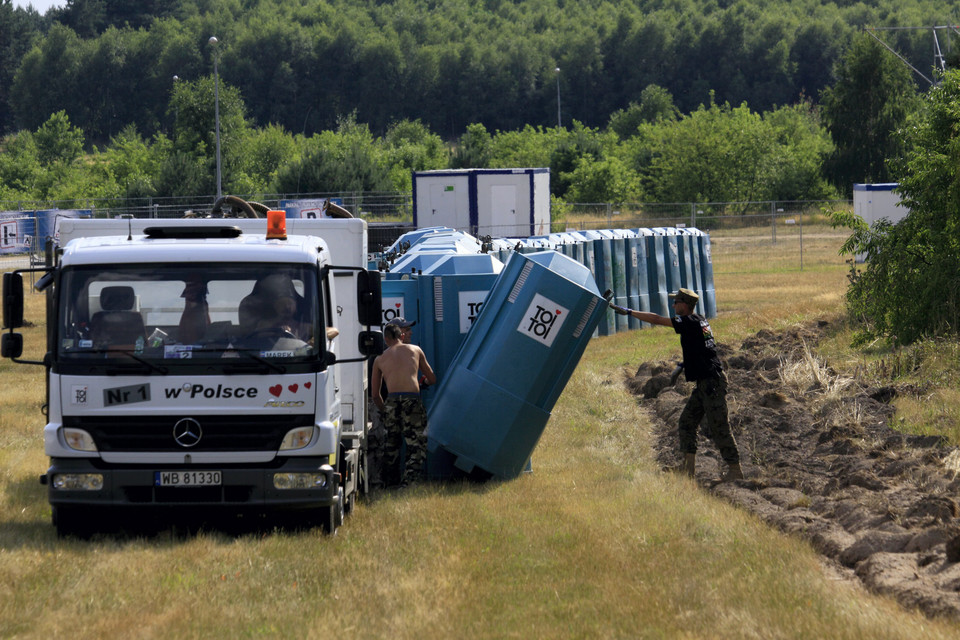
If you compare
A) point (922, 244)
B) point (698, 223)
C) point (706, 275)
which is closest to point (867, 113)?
point (698, 223)

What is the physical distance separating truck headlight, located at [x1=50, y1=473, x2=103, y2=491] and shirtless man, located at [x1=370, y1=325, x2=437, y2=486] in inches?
117

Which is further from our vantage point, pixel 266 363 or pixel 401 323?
pixel 401 323

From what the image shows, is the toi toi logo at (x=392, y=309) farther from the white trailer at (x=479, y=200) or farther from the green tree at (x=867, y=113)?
the green tree at (x=867, y=113)

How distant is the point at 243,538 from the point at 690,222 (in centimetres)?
3966

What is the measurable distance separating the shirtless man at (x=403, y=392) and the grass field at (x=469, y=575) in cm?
43

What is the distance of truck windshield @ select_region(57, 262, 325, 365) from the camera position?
8273mm

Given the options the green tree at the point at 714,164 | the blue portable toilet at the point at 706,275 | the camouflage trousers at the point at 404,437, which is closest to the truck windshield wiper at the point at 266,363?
the camouflage trousers at the point at 404,437

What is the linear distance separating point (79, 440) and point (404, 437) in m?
3.30

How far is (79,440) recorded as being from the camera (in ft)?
27.0

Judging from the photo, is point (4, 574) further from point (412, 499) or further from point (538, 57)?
point (538, 57)

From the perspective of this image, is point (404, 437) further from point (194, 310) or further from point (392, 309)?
point (194, 310)

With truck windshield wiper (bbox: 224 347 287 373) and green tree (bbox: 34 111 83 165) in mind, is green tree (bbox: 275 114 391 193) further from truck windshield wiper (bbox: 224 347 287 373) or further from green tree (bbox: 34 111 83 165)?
truck windshield wiper (bbox: 224 347 287 373)

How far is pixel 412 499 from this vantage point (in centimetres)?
1020

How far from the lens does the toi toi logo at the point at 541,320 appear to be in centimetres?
1068
